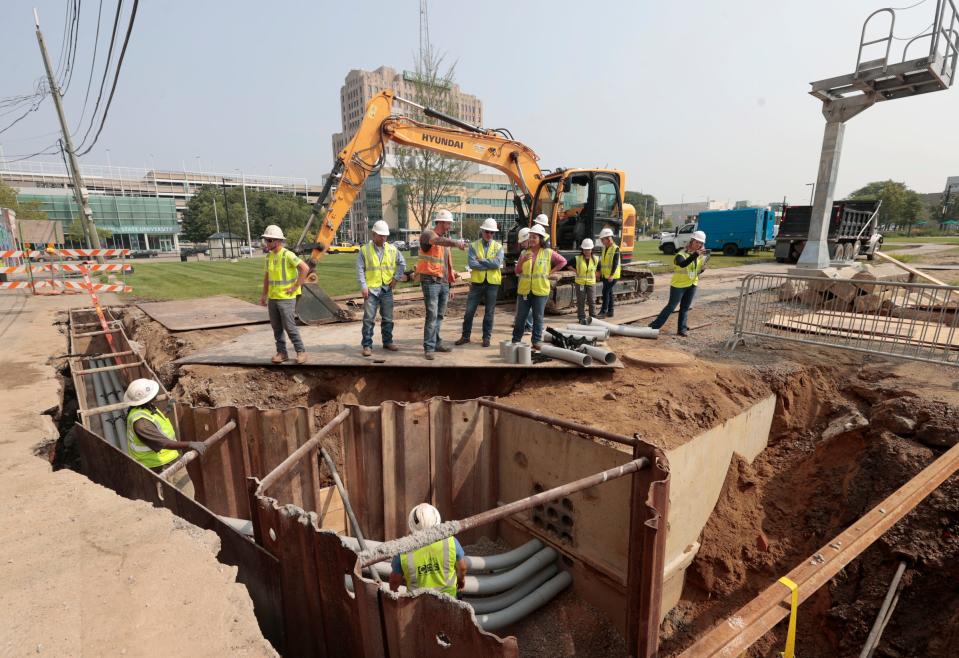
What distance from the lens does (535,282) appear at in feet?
22.4

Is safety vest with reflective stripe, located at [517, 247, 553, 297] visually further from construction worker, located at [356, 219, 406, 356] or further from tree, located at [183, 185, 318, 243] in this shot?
tree, located at [183, 185, 318, 243]

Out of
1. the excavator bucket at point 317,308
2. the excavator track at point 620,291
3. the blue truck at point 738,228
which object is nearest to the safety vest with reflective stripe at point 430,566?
the excavator track at point 620,291

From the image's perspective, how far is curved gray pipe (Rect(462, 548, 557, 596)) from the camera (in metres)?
4.75

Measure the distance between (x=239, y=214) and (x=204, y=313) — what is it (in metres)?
54.8

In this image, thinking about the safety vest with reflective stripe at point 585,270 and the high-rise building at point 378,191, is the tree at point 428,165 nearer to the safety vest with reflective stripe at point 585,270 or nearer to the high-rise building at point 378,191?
the safety vest with reflective stripe at point 585,270

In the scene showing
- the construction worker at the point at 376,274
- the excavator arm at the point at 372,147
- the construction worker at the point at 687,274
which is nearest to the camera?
the construction worker at the point at 376,274

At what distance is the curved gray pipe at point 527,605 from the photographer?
4555mm

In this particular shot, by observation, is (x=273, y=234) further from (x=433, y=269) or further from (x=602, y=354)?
(x=602, y=354)

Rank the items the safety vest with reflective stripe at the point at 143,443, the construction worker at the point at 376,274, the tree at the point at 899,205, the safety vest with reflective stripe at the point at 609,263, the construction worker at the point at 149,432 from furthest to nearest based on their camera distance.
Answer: the tree at the point at 899,205 → the safety vest with reflective stripe at the point at 609,263 → the construction worker at the point at 376,274 → the safety vest with reflective stripe at the point at 143,443 → the construction worker at the point at 149,432

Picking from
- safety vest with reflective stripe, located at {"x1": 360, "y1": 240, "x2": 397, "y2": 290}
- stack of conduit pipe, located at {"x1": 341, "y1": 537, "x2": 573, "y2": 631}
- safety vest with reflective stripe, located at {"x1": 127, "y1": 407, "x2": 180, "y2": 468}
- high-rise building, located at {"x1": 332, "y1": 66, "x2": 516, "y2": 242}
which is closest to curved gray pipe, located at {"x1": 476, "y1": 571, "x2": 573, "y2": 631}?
stack of conduit pipe, located at {"x1": 341, "y1": 537, "x2": 573, "y2": 631}

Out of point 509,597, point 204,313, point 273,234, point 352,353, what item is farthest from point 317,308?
point 509,597

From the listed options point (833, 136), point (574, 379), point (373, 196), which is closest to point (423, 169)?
point (833, 136)

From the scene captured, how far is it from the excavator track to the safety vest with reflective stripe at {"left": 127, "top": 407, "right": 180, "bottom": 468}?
672cm

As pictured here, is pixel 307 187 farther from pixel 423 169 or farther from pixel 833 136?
pixel 833 136
